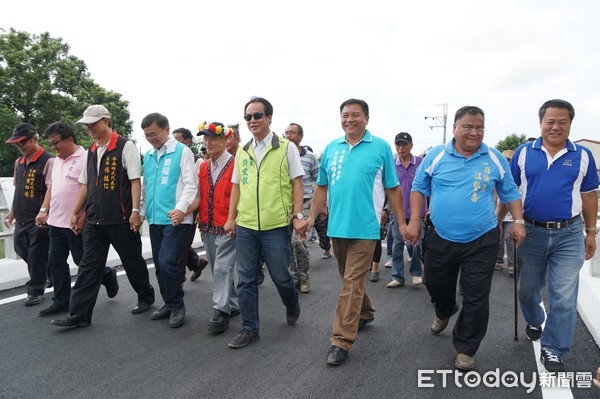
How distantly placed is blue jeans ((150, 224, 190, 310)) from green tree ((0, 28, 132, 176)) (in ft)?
68.5

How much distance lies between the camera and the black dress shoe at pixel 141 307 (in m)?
4.45

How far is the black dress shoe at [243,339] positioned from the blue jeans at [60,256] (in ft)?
7.00

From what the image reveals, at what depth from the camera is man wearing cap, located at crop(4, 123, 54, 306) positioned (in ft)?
15.6

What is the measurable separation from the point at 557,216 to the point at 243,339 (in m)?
2.64

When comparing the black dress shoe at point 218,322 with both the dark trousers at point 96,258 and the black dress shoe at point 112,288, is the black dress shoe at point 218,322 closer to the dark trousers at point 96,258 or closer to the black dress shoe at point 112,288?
the dark trousers at point 96,258

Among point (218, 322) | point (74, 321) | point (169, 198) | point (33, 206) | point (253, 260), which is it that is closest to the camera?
point (253, 260)

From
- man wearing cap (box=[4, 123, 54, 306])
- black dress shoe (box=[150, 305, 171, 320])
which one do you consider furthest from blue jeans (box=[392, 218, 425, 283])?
man wearing cap (box=[4, 123, 54, 306])

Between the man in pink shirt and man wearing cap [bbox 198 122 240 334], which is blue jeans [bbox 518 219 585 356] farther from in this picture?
the man in pink shirt

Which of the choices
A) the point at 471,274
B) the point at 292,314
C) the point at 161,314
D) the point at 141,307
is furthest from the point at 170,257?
the point at 471,274

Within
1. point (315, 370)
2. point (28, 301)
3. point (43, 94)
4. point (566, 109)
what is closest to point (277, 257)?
point (315, 370)

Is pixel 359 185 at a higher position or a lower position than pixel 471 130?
lower

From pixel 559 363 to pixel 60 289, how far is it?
15.2 ft

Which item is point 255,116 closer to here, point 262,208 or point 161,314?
point 262,208

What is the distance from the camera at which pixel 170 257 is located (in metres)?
4.02
